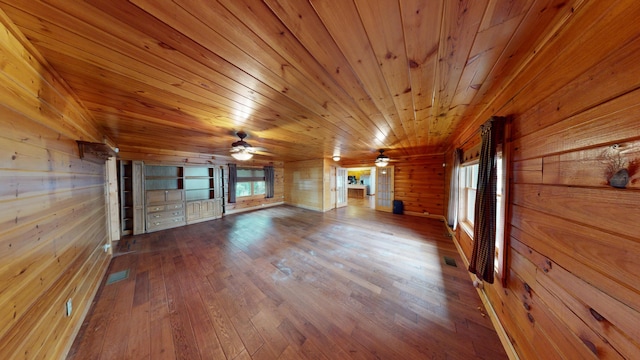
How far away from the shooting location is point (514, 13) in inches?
32.5

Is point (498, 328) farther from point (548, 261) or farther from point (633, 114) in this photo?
point (633, 114)

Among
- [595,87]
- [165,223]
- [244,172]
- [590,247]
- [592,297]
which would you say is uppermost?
[595,87]

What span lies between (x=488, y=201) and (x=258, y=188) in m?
6.67

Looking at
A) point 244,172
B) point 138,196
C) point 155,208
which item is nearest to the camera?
point 138,196

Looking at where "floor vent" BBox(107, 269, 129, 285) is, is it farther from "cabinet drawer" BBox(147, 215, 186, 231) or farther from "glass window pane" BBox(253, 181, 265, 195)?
"glass window pane" BBox(253, 181, 265, 195)

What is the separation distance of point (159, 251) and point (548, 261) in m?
5.11

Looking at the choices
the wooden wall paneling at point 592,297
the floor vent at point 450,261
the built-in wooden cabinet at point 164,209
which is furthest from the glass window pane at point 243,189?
the wooden wall paneling at point 592,297

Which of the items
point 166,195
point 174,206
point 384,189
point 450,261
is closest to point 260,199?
point 174,206

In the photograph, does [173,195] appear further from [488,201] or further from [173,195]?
[488,201]

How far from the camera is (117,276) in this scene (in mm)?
2471

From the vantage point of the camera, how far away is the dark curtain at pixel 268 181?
22.6 ft

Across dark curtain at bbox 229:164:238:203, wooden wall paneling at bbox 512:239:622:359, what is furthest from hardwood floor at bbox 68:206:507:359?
dark curtain at bbox 229:164:238:203

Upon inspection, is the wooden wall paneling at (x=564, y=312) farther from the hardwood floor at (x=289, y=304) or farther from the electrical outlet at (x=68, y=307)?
the electrical outlet at (x=68, y=307)

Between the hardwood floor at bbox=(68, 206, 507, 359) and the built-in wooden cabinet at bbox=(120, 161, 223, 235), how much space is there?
1.21 metres
